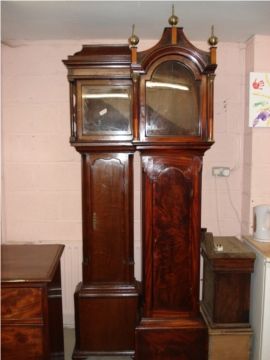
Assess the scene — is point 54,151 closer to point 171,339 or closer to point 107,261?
point 107,261

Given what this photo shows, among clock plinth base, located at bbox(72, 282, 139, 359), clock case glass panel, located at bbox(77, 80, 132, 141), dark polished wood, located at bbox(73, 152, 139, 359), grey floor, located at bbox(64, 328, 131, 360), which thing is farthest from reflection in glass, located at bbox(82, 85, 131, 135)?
grey floor, located at bbox(64, 328, 131, 360)

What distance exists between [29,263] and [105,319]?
661 mm

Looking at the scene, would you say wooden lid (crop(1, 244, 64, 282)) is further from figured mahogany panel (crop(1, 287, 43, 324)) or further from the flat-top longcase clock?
the flat-top longcase clock

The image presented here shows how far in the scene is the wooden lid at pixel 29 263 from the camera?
1509 mm

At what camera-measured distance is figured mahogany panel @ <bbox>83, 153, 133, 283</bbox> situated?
1.92 meters

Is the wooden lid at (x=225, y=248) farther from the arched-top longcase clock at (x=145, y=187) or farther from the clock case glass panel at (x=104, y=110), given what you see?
the clock case glass panel at (x=104, y=110)

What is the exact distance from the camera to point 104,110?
1905 mm

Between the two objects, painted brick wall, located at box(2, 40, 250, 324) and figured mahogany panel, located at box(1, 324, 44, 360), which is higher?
painted brick wall, located at box(2, 40, 250, 324)

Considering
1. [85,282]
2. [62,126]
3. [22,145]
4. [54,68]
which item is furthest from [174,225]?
[54,68]

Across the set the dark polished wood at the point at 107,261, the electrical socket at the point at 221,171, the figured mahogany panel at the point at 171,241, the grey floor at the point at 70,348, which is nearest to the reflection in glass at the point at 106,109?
the dark polished wood at the point at 107,261

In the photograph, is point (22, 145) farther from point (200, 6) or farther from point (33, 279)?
point (200, 6)

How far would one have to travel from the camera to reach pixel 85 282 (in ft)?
6.52

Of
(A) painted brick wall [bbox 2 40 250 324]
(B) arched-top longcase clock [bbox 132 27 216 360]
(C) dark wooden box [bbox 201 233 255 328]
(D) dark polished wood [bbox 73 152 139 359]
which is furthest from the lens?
(A) painted brick wall [bbox 2 40 250 324]

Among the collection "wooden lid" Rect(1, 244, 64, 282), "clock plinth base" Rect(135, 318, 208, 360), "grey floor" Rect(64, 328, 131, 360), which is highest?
"wooden lid" Rect(1, 244, 64, 282)
